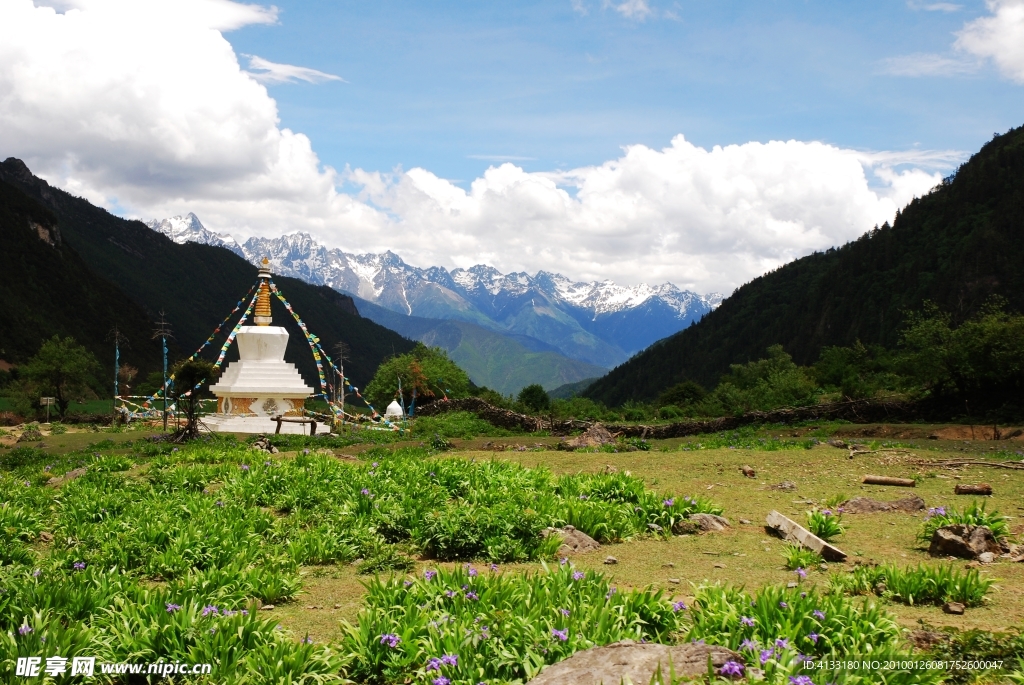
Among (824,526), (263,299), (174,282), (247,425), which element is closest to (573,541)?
(824,526)

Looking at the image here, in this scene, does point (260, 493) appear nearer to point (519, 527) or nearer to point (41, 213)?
point (519, 527)

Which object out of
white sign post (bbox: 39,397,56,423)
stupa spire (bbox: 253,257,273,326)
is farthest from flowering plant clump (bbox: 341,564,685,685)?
white sign post (bbox: 39,397,56,423)

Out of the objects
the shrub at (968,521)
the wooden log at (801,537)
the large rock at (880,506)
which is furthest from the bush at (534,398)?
the shrub at (968,521)

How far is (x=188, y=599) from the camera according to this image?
6.18 m

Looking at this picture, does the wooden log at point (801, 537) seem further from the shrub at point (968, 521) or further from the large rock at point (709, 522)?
the shrub at point (968, 521)

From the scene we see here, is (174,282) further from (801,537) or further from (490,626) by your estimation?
(490,626)

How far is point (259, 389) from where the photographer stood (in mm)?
31688

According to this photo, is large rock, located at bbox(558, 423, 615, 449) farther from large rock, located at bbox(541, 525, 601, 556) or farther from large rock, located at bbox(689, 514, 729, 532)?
large rock, located at bbox(541, 525, 601, 556)

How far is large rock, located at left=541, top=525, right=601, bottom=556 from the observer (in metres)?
8.60

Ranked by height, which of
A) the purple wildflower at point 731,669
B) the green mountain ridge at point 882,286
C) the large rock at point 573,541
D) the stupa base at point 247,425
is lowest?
the stupa base at point 247,425

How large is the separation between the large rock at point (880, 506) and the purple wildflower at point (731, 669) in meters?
6.42

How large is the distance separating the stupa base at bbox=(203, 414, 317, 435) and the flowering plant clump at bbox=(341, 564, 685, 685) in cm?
2424

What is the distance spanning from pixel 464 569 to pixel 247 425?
83.6ft

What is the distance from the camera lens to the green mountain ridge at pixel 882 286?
89688 millimetres
